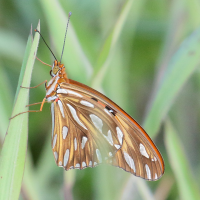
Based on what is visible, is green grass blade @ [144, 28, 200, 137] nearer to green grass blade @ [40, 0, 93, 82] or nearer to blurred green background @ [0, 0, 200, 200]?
blurred green background @ [0, 0, 200, 200]

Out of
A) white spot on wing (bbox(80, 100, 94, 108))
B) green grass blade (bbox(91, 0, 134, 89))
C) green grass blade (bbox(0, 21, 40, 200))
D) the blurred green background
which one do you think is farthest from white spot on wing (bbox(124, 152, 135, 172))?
green grass blade (bbox(0, 21, 40, 200))

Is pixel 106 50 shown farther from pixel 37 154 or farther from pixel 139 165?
pixel 37 154

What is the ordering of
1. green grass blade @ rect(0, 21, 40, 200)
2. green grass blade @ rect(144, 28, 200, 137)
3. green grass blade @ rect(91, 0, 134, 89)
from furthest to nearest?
green grass blade @ rect(144, 28, 200, 137)
green grass blade @ rect(91, 0, 134, 89)
green grass blade @ rect(0, 21, 40, 200)

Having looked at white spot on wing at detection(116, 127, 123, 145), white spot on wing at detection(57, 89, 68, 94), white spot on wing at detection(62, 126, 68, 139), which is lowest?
white spot on wing at detection(116, 127, 123, 145)

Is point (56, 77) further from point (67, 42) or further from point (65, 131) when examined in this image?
point (65, 131)

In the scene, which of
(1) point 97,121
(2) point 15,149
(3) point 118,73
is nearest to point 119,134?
(1) point 97,121

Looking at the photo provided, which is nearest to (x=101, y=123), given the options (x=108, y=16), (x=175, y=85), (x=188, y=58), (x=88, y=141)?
(x=88, y=141)
